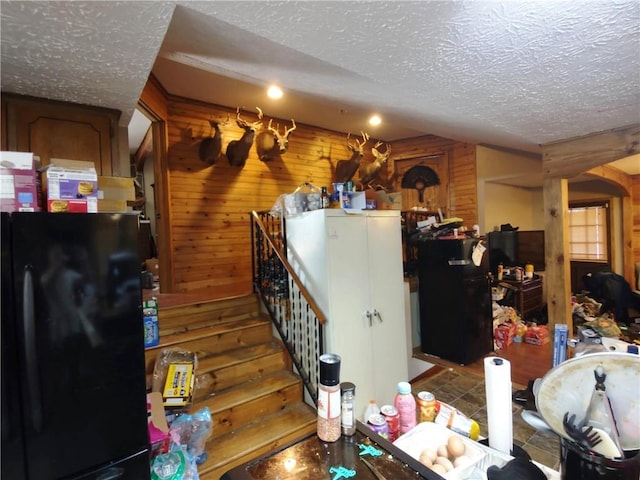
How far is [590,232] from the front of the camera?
20.8 ft

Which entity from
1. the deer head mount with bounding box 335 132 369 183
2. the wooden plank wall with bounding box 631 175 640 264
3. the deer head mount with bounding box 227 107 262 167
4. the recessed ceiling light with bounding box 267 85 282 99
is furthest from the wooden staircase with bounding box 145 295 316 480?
the wooden plank wall with bounding box 631 175 640 264

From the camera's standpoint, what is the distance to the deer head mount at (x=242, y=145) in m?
3.97

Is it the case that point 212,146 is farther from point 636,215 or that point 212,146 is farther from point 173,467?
point 636,215

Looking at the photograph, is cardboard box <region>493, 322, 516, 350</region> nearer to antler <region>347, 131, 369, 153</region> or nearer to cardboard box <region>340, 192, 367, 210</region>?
cardboard box <region>340, 192, 367, 210</region>

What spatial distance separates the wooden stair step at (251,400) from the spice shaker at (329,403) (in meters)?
1.59

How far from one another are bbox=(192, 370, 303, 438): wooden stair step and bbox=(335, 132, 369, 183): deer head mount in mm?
3450

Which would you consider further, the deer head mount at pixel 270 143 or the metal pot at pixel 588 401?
the deer head mount at pixel 270 143

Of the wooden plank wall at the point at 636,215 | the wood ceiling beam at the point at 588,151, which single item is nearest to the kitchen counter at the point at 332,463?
the wood ceiling beam at the point at 588,151

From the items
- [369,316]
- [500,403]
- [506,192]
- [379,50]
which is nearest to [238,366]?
[369,316]

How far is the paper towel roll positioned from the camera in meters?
1.02

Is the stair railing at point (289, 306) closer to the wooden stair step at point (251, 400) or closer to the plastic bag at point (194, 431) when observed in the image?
the wooden stair step at point (251, 400)

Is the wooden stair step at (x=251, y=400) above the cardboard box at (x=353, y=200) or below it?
below

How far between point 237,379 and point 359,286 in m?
1.33

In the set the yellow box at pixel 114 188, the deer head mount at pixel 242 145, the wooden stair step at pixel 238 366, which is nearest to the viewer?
the yellow box at pixel 114 188
